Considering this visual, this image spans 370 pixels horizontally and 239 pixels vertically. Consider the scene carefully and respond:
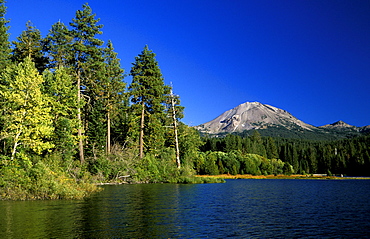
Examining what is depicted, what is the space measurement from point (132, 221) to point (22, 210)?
27.0 ft

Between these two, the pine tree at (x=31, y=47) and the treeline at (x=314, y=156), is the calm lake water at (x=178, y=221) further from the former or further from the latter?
the treeline at (x=314, y=156)

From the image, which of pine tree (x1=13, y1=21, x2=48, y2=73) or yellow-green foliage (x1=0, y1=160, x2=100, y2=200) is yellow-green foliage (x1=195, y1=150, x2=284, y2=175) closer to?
pine tree (x1=13, y1=21, x2=48, y2=73)

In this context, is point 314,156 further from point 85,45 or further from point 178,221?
point 178,221

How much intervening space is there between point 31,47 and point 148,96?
20841mm

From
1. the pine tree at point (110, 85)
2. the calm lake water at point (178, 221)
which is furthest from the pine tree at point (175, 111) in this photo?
the calm lake water at point (178, 221)

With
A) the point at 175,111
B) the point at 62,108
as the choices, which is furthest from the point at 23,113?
the point at 175,111

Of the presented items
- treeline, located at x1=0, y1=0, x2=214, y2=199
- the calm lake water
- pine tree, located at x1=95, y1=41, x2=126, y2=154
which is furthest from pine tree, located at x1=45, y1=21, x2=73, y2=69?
the calm lake water

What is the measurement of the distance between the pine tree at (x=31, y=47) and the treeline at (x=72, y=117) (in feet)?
0.51

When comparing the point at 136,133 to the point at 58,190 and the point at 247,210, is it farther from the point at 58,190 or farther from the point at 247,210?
the point at 247,210

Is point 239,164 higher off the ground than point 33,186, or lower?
higher

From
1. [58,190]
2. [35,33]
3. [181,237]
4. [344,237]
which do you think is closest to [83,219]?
[181,237]

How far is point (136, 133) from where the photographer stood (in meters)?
53.3

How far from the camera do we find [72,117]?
4056 centimetres

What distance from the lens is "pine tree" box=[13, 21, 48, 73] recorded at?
48.1 meters
